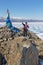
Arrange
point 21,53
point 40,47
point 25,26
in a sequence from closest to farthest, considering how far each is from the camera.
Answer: point 21,53 < point 40,47 < point 25,26

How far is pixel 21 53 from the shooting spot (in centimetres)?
648

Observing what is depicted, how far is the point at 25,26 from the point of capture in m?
9.77

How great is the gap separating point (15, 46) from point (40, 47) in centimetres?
235

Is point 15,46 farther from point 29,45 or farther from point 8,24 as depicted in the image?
point 8,24

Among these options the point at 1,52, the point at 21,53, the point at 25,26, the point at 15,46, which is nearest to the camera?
the point at 21,53

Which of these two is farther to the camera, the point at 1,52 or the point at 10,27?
the point at 10,27

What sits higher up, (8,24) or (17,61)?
(8,24)

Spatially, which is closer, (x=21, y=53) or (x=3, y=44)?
(x=21, y=53)

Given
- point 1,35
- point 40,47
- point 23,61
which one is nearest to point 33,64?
point 23,61

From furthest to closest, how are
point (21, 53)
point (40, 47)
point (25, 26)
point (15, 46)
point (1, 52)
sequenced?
1. point (25, 26)
2. point (40, 47)
3. point (1, 52)
4. point (15, 46)
5. point (21, 53)

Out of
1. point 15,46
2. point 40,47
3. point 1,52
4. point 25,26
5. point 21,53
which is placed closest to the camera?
point 21,53

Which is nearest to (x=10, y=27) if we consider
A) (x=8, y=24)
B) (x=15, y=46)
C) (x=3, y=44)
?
(x=8, y=24)

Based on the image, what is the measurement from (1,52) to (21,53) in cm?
169

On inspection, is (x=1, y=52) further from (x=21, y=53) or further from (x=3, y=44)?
(x=21, y=53)
